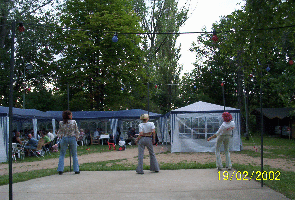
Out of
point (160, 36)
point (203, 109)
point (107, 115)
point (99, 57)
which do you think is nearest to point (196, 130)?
point (203, 109)

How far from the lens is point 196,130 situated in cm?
1833

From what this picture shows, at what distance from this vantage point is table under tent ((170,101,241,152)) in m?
18.2

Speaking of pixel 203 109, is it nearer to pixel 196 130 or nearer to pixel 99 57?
pixel 196 130

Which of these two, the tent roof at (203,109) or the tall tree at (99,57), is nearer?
the tent roof at (203,109)

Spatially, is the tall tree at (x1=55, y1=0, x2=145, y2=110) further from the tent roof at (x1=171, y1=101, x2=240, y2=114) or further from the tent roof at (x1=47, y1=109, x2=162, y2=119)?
the tent roof at (x1=171, y1=101, x2=240, y2=114)

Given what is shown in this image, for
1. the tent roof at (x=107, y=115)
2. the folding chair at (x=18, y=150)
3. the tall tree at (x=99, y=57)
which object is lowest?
the folding chair at (x=18, y=150)

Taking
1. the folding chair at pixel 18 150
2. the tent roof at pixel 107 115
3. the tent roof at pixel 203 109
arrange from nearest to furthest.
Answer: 1. the folding chair at pixel 18 150
2. the tent roof at pixel 203 109
3. the tent roof at pixel 107 115

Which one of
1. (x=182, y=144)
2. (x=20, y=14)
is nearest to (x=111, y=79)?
(x=20, y=14)

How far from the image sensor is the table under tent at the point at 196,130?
1822 cm
